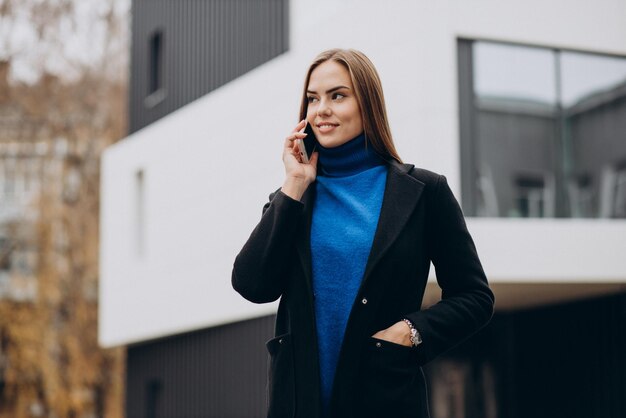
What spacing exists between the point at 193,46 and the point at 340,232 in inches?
711

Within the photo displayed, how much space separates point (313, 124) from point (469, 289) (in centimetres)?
61

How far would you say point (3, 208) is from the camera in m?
31.7

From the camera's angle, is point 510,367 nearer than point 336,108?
No

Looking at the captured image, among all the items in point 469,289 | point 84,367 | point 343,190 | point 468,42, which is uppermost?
point 468,42

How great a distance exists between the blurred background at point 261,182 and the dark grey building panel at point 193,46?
0.04 meters

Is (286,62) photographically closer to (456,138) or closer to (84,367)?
(456,138)

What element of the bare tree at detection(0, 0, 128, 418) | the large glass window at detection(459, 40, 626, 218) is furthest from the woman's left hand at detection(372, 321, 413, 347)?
the bare tree at detection(0, 0, 128, 418)

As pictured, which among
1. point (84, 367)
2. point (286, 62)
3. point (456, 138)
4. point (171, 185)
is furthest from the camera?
point (84, 367)

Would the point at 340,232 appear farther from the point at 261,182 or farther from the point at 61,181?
the point at 61,181

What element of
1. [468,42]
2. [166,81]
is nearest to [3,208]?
[166,81]

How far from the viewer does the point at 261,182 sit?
17.6 meters

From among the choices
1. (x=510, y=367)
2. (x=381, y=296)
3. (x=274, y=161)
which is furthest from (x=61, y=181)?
(x=381, y=296)

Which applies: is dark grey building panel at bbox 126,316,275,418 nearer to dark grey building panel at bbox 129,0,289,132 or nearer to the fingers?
dark grey building panel at bbox 129,0,289,132

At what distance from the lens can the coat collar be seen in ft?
9.74
